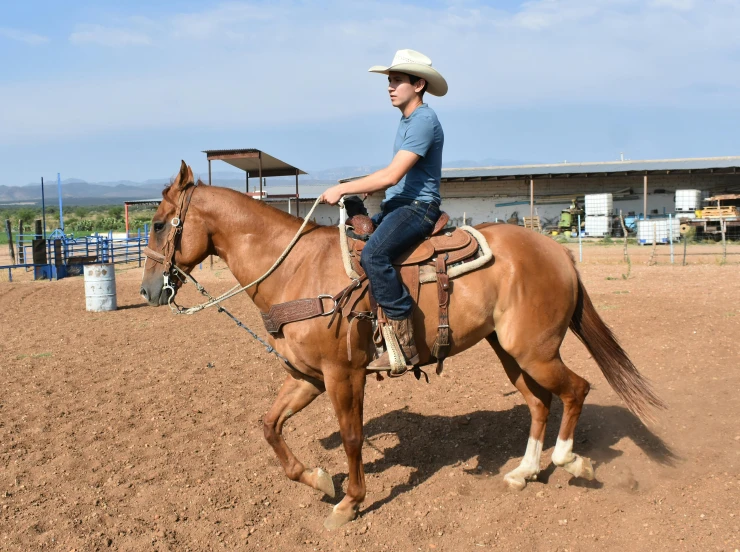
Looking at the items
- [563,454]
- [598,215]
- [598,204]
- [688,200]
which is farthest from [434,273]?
[688,200]

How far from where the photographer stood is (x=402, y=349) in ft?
14.0

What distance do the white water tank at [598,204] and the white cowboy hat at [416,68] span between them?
103 ft

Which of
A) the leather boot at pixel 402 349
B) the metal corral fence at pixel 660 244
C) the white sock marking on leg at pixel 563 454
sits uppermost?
the leather boot at pixel 402 349

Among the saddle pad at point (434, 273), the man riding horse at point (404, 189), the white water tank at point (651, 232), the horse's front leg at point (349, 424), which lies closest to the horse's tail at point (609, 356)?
the saddle pad at point (434, 273)

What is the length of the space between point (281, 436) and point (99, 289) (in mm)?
10036

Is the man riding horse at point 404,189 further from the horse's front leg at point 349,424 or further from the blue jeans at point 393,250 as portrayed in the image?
the horse's front leg at point 349,424

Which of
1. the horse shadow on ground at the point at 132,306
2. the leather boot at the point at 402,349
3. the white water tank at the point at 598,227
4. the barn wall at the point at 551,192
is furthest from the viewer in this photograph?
the barn wall at the point at 551,192

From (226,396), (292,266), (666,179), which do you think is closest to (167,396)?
(226,396)

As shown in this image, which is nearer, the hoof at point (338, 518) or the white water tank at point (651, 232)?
the hoof at point (338, 518)

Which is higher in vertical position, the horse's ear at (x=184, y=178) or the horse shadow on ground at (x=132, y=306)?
the horse's ear at (x=184, y=178)

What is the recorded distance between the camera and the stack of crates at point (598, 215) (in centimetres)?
3331

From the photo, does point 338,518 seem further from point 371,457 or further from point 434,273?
point 434,273

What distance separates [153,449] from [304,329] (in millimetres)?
2276

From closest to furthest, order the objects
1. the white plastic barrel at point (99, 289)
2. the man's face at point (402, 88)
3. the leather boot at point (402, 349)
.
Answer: the leather boot at point (402, 349) → the man's face at point (402, 88) → the white plastic barrel at point (99, 289)
